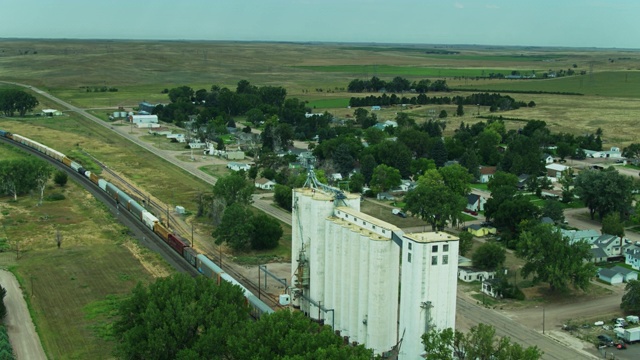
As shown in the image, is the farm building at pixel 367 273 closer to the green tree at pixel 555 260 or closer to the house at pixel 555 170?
the green tree at pixel 555 260

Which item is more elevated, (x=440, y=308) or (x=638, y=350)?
(x=440, y=308)

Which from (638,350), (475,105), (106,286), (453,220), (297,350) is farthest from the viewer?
(475,105)

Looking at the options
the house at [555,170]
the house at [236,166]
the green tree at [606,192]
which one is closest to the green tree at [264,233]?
the green tree at [606,192]

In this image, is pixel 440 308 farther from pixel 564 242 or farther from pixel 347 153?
pixel 347 153

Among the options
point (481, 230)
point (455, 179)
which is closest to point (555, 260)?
point (481, 230)

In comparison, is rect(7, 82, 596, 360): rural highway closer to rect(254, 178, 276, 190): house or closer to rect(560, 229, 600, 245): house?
rect(560, 229, 600, 245): house

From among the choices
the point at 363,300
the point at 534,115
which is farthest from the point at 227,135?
the point at 363,300
